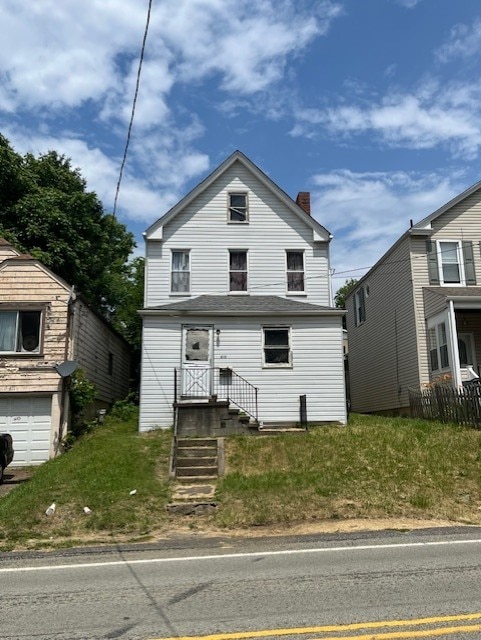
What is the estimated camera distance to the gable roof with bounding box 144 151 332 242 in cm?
1986

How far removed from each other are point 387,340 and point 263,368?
328 inches

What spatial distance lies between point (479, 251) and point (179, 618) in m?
20.2

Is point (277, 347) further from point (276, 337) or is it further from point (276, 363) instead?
point (276, 363)

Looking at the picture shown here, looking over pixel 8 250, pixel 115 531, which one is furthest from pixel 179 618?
pixel 8 250

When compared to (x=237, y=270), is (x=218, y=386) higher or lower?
lower

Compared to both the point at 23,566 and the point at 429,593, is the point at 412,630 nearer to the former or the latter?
the point at 429,593

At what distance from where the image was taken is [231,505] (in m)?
10.2

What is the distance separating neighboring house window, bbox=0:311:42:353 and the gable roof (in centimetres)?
507

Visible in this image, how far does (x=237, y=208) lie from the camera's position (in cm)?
2064

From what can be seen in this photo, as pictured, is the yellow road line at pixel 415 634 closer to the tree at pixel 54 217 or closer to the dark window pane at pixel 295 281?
the dark window pane at pixel 295 281

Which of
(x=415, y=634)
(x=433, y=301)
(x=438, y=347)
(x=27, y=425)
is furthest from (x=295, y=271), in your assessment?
(x=415, y=634)

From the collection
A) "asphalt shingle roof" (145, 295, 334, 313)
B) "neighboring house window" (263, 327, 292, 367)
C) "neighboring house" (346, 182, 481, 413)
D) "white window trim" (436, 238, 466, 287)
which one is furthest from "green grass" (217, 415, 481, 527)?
"white window trim" (436, 238, 466, 287)

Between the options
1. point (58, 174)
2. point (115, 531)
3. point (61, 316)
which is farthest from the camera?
point (58, 174)

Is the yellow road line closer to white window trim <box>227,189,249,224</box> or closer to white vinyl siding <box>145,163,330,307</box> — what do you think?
white vinyl siding <box>145,163,330,307</box>
